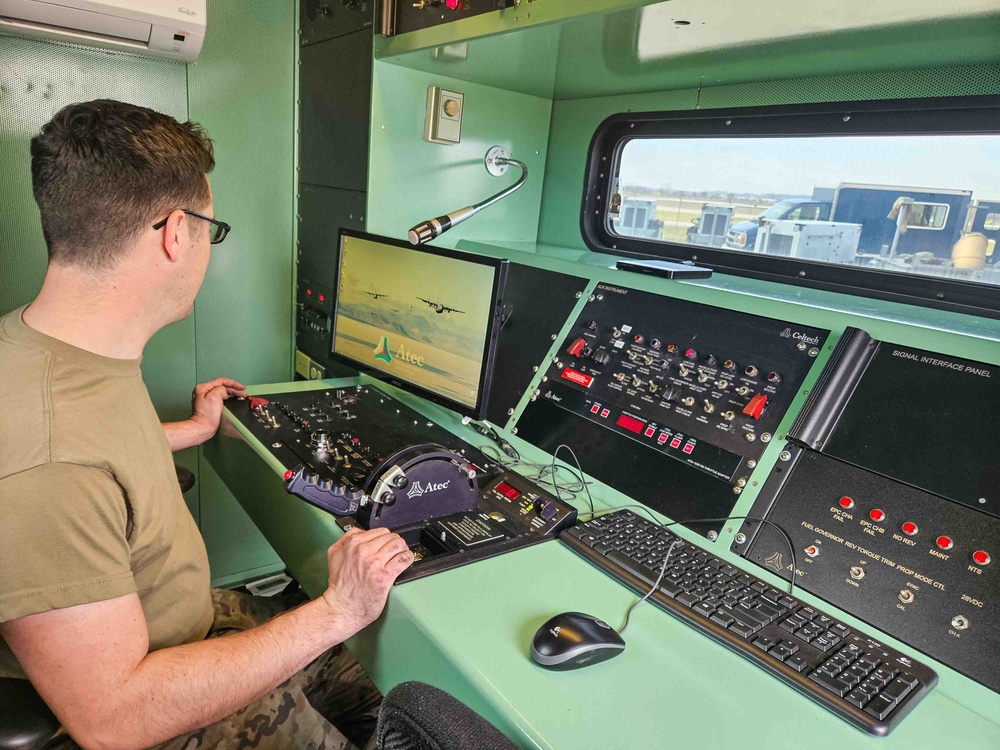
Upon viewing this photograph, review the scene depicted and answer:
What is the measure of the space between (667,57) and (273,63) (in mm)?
1350

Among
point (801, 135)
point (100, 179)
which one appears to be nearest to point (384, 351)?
point (100, 179)

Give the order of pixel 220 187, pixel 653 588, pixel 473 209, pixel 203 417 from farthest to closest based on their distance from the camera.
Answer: pixel 220 187
pixel 473 209
pixel 203 417
pixel 653 588

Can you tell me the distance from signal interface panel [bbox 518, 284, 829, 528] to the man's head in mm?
871

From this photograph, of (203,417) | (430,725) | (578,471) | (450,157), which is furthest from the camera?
(450,157)

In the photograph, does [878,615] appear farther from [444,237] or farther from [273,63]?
[273,63]

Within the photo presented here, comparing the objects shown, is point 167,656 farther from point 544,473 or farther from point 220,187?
point 220,187

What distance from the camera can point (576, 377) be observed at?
1.56 meters

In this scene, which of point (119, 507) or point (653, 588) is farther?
point (653, 588)

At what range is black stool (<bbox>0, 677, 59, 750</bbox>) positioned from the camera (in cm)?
83

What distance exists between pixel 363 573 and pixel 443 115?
1.41 m

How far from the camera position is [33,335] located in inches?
37.9

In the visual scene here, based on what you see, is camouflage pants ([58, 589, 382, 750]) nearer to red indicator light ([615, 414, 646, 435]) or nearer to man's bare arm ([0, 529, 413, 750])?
man's bare arm ([0, 529, 413, 750])

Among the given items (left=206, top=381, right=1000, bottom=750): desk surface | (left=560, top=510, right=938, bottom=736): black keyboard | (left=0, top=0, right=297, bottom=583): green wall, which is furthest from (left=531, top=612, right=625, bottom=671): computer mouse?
(left=0, top=0, right=297, bottom=583): green wall

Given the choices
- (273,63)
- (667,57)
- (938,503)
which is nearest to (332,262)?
(273,63)
